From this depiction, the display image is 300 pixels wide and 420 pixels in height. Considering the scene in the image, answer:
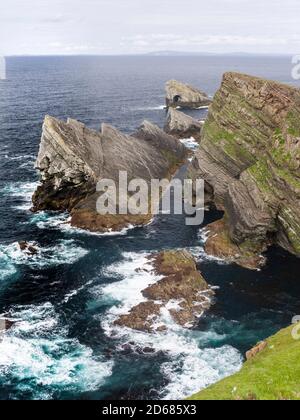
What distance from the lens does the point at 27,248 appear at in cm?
6481

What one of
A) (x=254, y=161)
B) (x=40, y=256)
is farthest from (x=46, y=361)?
(x=254, y=161)

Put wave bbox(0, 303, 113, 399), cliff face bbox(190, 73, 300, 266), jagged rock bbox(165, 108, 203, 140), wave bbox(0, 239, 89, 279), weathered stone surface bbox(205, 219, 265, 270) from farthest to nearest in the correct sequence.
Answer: jagged rock bbox(165, 108, 203, 140), cliff face bbox(190, 73, 300, 266), weathered stone surface bbox(205, 219, 265, 270), wave bbox(0, 239, 89, 279), wave bbox(0, 303, 113, 399)

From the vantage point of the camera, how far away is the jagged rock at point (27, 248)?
64062 mm

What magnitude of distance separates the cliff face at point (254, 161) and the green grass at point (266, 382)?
30.1 m

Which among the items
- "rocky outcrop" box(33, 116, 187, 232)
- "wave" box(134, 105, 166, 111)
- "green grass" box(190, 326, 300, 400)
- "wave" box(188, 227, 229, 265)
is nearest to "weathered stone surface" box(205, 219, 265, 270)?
"wave" box(188, 227, 229, 265)

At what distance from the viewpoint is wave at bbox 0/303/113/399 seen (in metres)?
40.7

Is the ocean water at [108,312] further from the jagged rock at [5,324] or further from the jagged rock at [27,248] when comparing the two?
the jagged rock at [27,248]

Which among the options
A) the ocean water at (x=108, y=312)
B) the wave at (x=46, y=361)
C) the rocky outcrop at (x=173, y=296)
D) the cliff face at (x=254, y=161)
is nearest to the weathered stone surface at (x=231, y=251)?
the cliff face at (x=254, y=161)

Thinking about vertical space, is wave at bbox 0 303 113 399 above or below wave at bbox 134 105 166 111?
below

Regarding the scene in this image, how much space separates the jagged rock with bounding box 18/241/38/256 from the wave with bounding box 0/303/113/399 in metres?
14.8

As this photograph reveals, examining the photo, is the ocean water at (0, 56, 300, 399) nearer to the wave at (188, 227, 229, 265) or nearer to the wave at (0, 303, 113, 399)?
the wave at (0, 303, 113, 399)
